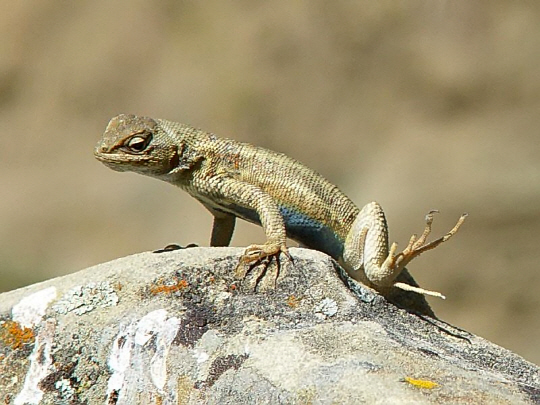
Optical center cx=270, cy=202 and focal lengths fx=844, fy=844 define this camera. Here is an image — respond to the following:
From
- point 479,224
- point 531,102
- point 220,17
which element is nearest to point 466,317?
point 479,224

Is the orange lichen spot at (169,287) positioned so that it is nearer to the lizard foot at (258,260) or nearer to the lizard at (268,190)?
Result: the lizard foot at (258,260)

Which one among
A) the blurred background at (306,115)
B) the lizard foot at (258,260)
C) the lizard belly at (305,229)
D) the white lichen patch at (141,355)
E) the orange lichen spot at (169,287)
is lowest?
the white lichen patch at (141,355)

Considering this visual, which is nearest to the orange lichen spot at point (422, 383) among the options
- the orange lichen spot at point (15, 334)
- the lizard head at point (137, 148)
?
the orange lichen spot at point (15, 334)

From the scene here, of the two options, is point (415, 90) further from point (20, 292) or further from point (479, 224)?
point (20, 292)

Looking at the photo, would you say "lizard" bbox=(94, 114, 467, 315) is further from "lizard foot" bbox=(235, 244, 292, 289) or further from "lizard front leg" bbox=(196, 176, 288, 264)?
"lizard foot" bbox=(235, 244, 292, 289)

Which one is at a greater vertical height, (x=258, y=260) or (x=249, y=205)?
(x=249, y=205)

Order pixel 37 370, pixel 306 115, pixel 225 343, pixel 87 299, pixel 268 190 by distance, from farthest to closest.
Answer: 1. pixel 306 115
2. pixel 268 190
3. pixel 87 299
4. pixel 37 370
5. pixel 225 343

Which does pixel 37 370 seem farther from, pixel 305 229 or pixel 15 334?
pixel 305 229

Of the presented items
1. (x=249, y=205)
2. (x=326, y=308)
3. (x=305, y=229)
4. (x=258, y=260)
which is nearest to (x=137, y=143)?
(x=249, y=205)
